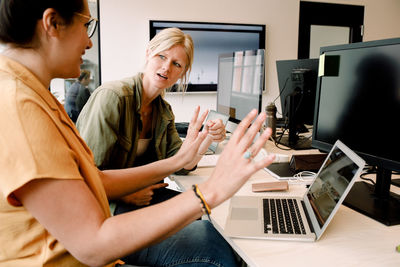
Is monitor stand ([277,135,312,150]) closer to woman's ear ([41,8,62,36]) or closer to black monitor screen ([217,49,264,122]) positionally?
black monitor screen ([217,49,264,122])

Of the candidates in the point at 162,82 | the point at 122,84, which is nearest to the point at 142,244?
the point at 122,84

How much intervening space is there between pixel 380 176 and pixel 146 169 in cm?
81

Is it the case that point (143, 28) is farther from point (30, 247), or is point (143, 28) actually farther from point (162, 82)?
point (30, 247)

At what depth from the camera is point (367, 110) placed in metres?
1.07

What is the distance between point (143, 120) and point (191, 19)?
2407 mm

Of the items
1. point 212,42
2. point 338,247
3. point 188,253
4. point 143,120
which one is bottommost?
point 188,253

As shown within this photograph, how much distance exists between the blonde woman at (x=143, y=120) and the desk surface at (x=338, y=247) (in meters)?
0.51

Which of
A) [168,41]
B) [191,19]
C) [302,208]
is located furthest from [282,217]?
[191,19]

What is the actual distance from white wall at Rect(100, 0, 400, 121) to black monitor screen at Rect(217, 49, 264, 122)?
5.75 ft

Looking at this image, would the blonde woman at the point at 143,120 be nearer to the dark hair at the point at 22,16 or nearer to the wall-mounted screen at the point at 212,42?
the dark hair at the point at 22,16

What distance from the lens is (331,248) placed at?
804 millimetres

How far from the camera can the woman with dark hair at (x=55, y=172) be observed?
1.95 ft

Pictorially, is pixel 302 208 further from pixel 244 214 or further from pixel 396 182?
pixel 396 182

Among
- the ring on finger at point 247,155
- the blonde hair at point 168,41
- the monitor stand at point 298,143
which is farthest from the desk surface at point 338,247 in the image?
the blonde hair at point 168,41
